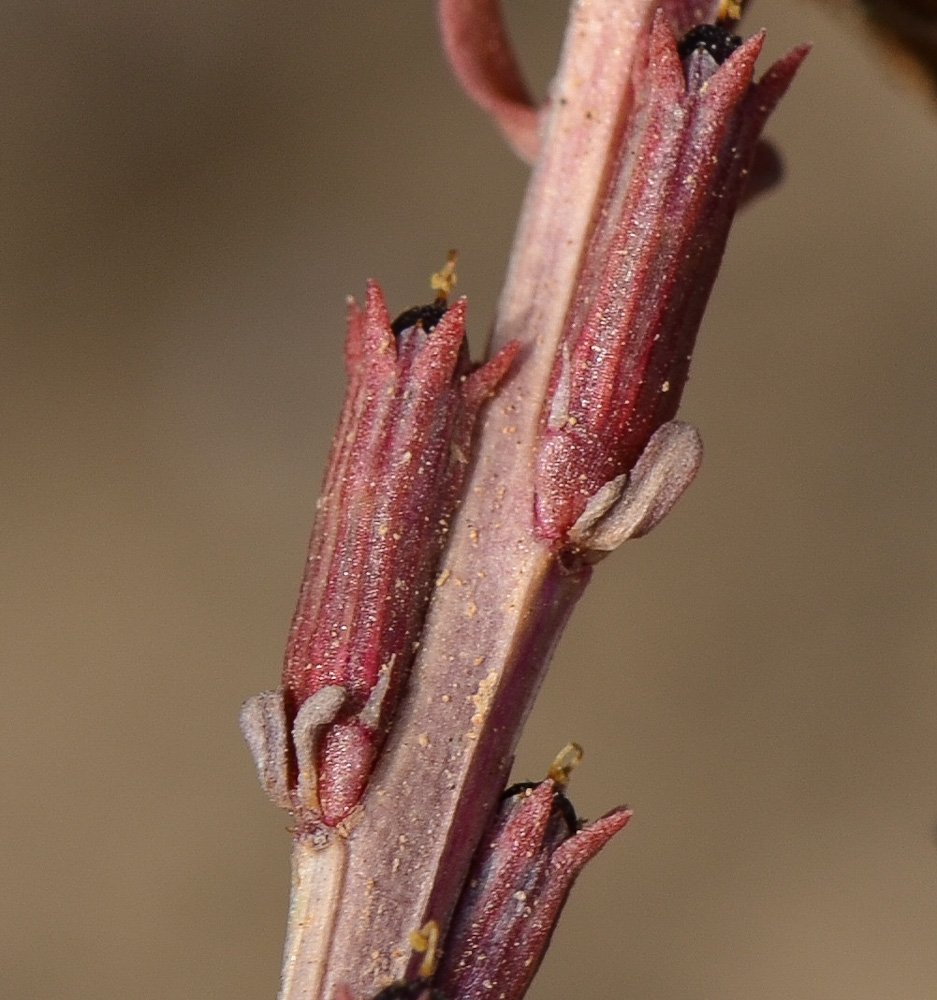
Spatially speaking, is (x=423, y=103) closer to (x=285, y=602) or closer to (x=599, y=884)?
(x=285, y=602)

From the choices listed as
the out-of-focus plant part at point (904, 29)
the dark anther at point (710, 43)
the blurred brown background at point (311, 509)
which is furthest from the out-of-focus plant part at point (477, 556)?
the blurred brown background at point (311, 509)

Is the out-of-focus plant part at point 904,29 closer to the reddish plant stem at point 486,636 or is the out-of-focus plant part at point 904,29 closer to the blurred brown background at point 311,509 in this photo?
the reddish plant stem at point 486,636

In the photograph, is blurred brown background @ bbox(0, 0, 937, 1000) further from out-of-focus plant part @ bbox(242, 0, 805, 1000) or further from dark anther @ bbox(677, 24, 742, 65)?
dark anther @ bbox(677, 24, 742, 65)

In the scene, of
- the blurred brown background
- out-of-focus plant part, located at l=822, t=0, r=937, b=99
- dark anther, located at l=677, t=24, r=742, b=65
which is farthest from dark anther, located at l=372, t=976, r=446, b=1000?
the blurred brown background

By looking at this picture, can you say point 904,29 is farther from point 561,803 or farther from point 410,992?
point 410,992

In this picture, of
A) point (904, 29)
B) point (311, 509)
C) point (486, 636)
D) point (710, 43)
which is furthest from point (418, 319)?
point (311, 509)

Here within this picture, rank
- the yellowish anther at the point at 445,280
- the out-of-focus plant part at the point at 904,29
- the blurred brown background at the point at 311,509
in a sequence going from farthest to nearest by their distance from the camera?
1. the blurred brown background at the point at 311,509
2. the out-of-focus plant part at the point at 904,29
3. the yellowish anther at the point at 445,280
